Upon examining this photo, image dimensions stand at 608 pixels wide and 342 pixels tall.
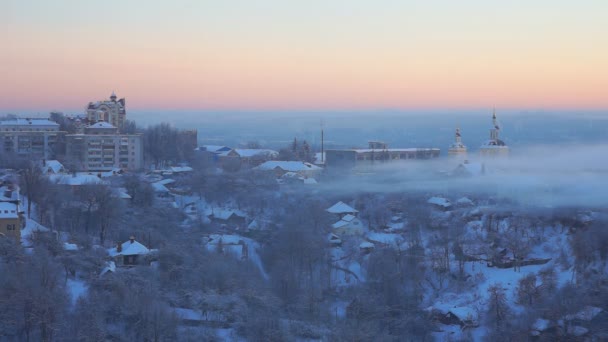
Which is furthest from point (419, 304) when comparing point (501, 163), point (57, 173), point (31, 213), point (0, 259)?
point (501, 163)

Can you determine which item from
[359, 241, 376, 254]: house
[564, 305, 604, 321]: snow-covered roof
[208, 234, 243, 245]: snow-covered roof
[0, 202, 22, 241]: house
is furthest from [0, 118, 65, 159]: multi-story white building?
[564, 305, 604, 321]: snow-covered roof

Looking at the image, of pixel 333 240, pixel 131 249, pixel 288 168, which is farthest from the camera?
pixel 288 168

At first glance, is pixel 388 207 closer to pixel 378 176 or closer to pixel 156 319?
pixel 378 176

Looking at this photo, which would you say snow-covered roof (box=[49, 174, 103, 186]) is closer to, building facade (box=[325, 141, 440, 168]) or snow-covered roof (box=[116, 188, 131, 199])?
snow-covered roof (box=[116, 188, 131, 199])

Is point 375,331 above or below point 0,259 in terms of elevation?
below

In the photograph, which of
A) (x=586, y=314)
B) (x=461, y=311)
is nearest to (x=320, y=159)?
(x=461, y=311)

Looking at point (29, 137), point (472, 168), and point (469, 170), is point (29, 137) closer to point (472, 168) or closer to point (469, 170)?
point (469, 170)
